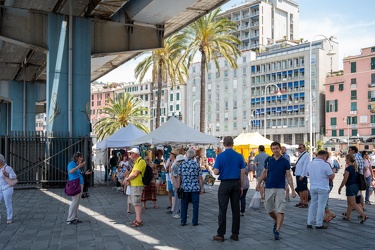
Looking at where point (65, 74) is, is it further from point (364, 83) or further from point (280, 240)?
point (364, 83)

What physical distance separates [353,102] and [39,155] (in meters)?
69.2

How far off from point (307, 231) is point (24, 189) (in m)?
14.2

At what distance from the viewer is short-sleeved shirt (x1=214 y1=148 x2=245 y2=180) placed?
8.44 metres

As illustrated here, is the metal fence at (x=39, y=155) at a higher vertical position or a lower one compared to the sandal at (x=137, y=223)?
higher

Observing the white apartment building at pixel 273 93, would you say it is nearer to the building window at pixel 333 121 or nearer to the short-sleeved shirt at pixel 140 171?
the building window at pixel 333 121

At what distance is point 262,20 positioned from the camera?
356 feet

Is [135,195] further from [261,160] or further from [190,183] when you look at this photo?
[261,160]

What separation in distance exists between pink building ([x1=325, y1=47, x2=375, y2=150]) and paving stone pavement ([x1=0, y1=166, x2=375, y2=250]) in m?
68.2

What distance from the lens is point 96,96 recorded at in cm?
13762

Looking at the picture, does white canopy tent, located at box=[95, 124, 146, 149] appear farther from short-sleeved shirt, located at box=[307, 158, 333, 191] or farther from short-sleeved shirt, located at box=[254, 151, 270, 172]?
short-sleeved shirt, located at box=[307, 158, 333, 191]

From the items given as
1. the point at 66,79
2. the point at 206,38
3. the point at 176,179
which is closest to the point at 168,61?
the point at 206,38

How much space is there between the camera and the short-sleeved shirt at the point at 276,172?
27.8ft

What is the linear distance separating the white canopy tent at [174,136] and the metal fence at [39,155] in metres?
3.85

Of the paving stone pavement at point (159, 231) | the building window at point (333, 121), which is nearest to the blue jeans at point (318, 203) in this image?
the paving stone pavement at point (159, 231)
